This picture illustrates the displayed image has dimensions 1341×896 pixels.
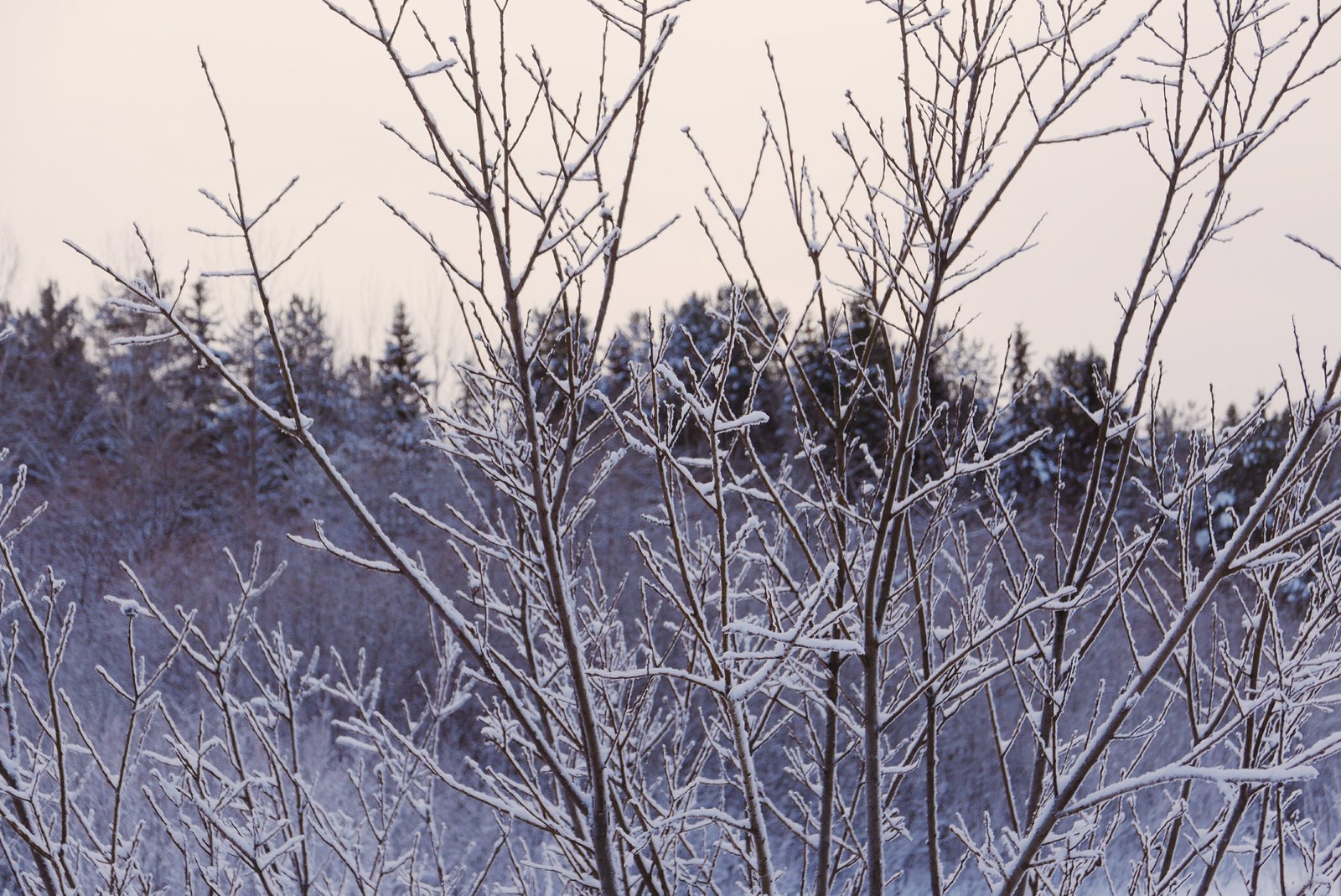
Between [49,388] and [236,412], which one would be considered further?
[236,412]

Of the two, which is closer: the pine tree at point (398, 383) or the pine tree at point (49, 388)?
the pine tree at point (49, 388)

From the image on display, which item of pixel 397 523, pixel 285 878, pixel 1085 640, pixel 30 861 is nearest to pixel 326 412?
pixel 397 523

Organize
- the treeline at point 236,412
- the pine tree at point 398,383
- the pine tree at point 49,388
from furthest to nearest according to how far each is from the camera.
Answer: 1. the pine tree at point 398,383
2. the pine tree at point 49,388
3. the treeline at point 236,412

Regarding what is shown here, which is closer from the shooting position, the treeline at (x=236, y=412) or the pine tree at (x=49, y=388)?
the treeline at (x=236, y=412)

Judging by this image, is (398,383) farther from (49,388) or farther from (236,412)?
(49,388)

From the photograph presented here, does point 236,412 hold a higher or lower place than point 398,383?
lower

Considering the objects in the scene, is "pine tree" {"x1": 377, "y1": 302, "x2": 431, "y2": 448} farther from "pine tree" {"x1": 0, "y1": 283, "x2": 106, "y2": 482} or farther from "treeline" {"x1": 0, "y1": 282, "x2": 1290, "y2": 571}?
"pine tree" {"x1": 0, "y1": 283, "x2": 106, "y2": 482}

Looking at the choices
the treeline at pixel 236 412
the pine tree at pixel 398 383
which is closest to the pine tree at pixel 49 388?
the treeline at pixel 236 412

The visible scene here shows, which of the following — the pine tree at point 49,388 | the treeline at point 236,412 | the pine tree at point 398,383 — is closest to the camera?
the treeline at point 236,412

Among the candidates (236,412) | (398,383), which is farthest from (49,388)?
(398,383)

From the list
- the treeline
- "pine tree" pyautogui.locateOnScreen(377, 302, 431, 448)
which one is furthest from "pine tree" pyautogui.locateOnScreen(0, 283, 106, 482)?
"pine tree" pyautogui.locateOnScreen(377, 302, 431, 448)

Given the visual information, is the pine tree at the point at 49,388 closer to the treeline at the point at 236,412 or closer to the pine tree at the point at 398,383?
the treeline at the point at 236,412

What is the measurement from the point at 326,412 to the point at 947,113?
70.8ft

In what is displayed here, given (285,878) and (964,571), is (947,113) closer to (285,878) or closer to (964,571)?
(964,571)
